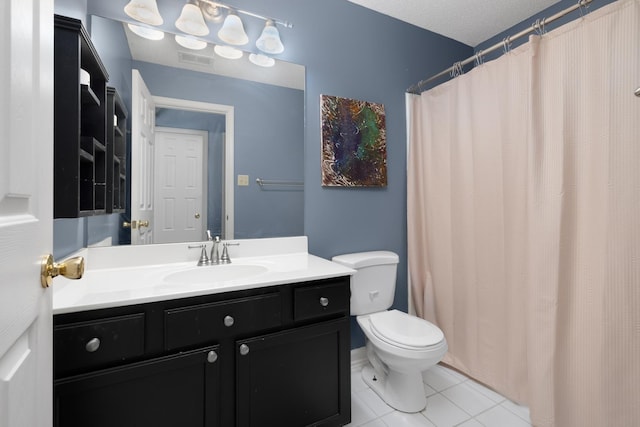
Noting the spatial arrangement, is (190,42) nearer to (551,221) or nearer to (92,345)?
(92,345)

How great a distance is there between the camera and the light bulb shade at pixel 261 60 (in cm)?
174

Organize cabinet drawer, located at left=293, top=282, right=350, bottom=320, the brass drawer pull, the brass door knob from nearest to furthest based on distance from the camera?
1. the brass door knob
2. the brass drawer pull
3. cabinet drawer, located at left=293, top=282, right=350, bottom=320

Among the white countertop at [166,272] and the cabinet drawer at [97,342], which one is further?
the white countertop at [166,272]

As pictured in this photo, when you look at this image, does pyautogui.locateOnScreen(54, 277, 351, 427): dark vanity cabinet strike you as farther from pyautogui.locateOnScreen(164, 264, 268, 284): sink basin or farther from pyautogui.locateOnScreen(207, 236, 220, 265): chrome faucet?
pyautogui.locateOnScreen(207, 236, 220, 265): chrome faucet

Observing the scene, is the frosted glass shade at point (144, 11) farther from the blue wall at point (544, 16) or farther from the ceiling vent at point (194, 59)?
the blue wall at point (544, 16)

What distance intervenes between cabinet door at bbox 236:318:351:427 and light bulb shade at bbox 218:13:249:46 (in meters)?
1.58

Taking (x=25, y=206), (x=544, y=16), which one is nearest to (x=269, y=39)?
(x=25, y=206)

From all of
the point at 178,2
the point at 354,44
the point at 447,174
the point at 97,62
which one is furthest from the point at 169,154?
the point at 447,174

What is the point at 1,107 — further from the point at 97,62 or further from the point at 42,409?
the point at 97,62

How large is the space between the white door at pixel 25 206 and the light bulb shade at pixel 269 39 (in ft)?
4.23

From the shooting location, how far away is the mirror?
144cm

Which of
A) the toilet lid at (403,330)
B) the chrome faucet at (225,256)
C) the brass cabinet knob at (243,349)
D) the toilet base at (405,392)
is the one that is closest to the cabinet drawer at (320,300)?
the brass cabinet knob at (243,349)

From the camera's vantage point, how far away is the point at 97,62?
103cm

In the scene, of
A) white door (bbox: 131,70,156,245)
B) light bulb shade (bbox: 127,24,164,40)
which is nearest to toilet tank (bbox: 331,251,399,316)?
white door (bbox: 131,70,156,245)
